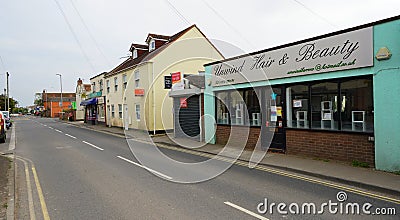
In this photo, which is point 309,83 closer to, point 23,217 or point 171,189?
point 171,189

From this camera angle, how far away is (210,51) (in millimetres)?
25344

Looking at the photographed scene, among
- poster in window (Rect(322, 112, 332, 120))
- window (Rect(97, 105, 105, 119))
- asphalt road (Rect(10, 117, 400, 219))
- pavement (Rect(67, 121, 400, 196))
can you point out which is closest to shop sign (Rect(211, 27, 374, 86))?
poster in window (Rect(322, 112, 332, 120))

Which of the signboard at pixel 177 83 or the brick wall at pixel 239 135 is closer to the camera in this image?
the brick wall at pixel 239 135

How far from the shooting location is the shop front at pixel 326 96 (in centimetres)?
818

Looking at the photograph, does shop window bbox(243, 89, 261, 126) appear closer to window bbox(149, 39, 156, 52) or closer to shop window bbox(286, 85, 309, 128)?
shop window bbox(286, 85, 309, 128)

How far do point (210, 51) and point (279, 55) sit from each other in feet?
47.1

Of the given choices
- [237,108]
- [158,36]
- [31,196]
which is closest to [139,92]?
[158,36]

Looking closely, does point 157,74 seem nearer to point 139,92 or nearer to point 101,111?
point 139,92

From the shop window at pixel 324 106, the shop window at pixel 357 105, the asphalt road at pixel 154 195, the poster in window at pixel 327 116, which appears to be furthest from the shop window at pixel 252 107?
the shop window at pixel 357 105

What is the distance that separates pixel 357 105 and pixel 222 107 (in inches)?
260

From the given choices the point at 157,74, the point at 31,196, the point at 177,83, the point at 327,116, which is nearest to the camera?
the point at 31,196

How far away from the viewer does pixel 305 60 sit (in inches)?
412

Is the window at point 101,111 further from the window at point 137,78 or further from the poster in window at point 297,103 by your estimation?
the poster in window at point 297,103

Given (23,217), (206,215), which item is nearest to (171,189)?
(206,215)
